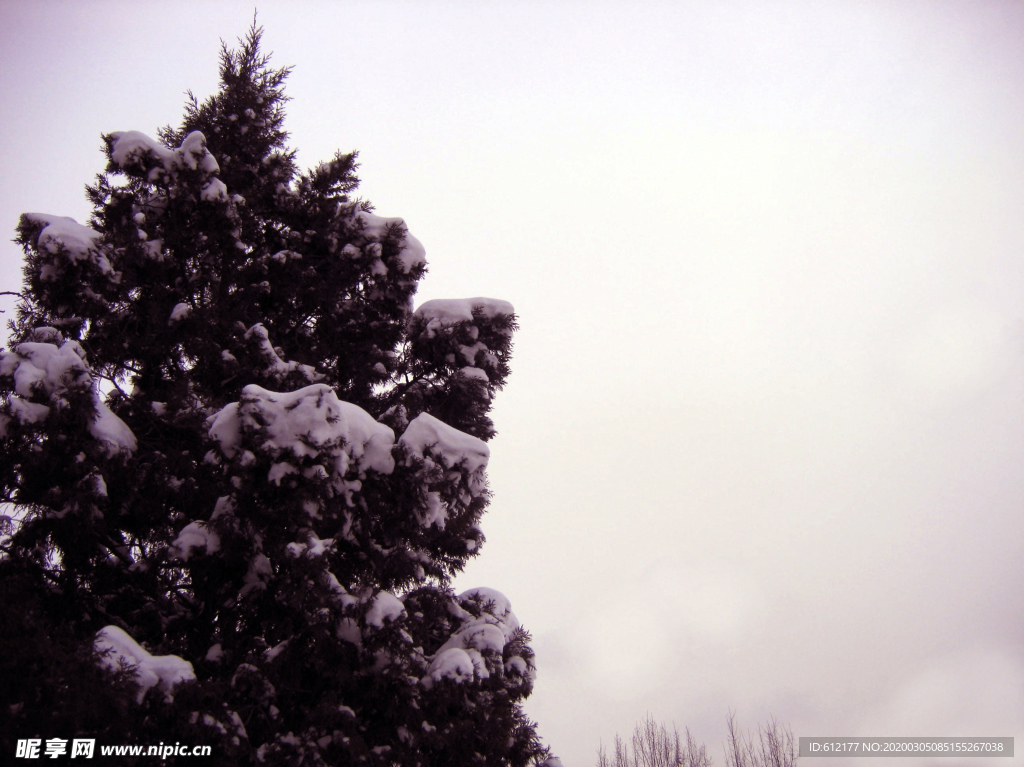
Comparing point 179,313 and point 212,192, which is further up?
point 212,192

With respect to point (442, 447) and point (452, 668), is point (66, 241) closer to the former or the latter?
point (442, 447)

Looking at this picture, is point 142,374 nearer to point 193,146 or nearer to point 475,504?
point 193,146

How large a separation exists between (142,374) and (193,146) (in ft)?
9.30

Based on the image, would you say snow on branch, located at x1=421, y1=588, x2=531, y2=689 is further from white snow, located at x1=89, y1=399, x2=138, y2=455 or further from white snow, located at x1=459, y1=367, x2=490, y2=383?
white snow, located at x1=89, y1=399, x2=138, y2=455

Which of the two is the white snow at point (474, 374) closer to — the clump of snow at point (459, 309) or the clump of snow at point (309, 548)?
the clump of snow at point (459, 309)

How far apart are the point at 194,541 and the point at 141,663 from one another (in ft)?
4.72

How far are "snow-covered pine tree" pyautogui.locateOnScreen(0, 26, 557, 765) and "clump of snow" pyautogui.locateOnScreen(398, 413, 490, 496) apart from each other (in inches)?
0.9

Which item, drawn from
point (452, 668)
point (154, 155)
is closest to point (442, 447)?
point (452, 668)

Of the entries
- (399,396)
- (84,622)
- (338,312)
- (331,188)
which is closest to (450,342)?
(399,396)

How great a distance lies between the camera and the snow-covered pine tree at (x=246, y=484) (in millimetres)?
5699

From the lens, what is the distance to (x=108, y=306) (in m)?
7.69

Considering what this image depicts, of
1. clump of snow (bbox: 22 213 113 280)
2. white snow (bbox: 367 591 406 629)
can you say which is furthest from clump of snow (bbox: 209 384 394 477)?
clump of snow (bbox: 22 213 113 280)

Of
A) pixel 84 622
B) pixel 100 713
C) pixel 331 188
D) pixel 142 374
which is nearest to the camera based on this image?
pixel 100 713

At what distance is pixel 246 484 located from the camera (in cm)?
591
